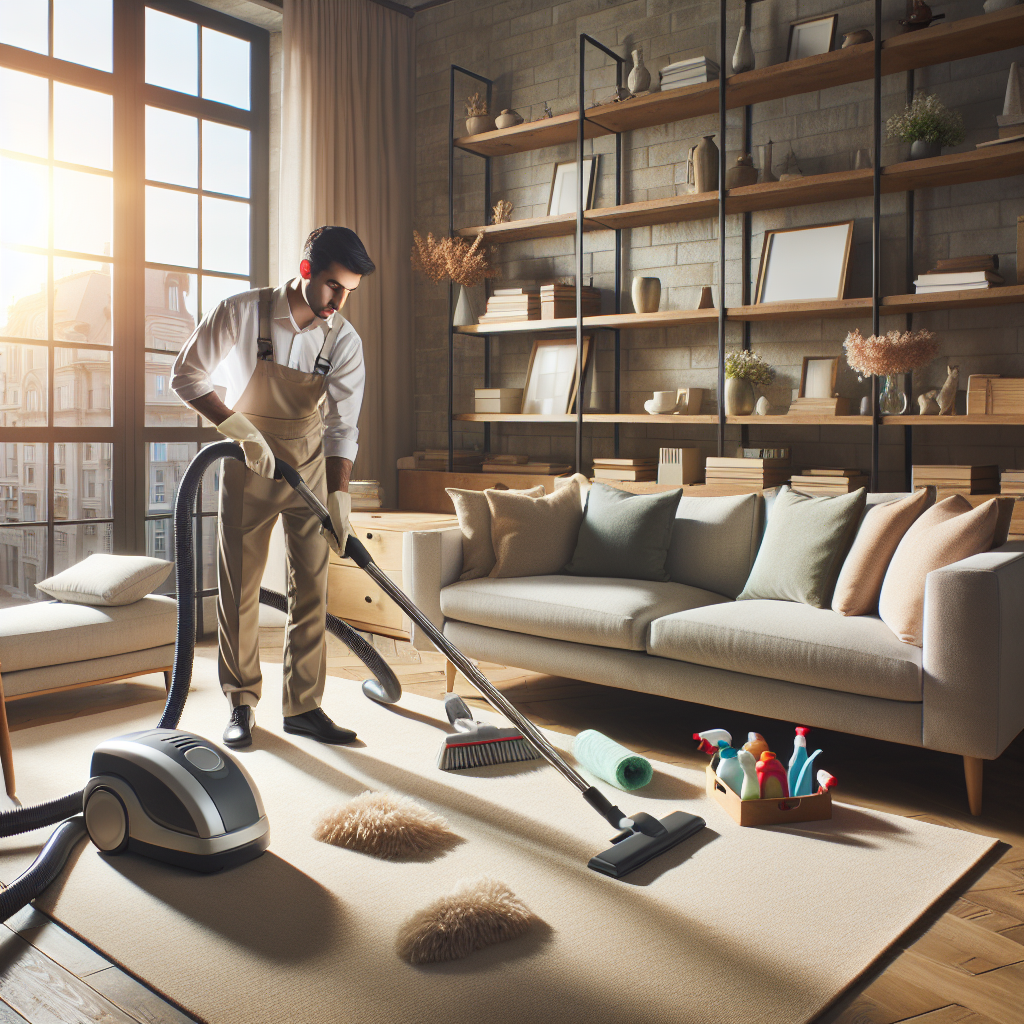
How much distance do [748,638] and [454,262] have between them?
2.73 meters

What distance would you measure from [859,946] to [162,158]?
166 inches

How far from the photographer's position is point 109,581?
3252 mm

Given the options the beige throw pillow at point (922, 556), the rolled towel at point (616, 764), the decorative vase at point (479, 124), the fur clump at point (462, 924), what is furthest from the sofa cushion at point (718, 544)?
the decorative vase at point (479, 124)

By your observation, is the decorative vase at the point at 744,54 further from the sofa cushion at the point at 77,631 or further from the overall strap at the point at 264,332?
the sofa cushion at the point at 77,631

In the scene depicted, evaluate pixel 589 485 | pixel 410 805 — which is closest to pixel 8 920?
pixel 410 805

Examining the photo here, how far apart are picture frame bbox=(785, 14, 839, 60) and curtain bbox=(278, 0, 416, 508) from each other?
83.6 inches

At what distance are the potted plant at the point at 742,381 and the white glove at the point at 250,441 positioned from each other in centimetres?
204

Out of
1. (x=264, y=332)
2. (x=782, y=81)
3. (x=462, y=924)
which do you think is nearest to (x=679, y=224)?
(x=782, y=81)

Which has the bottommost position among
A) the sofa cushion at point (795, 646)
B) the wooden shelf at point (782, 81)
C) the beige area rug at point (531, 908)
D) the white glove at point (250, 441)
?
the beige area rug at point (531, 908)

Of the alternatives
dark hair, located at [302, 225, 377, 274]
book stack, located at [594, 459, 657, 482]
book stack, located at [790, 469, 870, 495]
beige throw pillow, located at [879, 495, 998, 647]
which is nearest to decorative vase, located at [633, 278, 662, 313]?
book stack, located at [594, 459, 657, 482]

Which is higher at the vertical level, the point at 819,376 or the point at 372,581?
the point at 819,376

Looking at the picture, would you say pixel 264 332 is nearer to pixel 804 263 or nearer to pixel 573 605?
Answer: pixel 573 605

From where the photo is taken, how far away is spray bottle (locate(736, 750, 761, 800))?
2260mm

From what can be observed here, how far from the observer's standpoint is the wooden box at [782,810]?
2.25 m
